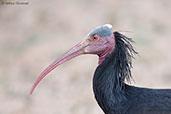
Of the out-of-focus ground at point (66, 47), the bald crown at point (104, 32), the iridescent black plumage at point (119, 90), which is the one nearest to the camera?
the iridescent black plumage at point (119, 90)

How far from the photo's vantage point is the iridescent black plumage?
6.93 meters

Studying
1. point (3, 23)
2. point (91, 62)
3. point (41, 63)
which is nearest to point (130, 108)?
point (91, 62)

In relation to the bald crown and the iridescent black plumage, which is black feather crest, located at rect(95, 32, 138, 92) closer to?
the iridescent black plumage

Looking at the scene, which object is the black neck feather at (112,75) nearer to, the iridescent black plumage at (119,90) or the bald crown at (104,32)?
the iridescent black plumage at (119,90)

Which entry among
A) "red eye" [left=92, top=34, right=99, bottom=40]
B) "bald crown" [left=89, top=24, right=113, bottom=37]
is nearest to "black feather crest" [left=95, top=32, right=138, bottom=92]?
"bald crown" [left=89, top=24, right=113, bottom=37]

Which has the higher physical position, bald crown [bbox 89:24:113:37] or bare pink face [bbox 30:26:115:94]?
bald crown [bbox 89:24:113:37]

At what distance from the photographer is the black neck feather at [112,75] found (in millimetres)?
7012

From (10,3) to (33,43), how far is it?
12.1 feet

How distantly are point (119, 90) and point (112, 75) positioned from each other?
0.92ft

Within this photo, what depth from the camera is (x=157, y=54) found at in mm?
13977

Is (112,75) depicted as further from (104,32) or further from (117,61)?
(104,32)

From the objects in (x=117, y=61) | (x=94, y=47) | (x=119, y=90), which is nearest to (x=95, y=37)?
(x=94, y=47)

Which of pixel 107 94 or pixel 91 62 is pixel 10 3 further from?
pixel 107 94

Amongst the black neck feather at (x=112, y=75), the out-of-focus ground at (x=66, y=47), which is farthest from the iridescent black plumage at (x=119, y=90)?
the out-of-focus ground at (x=66, y=47)
